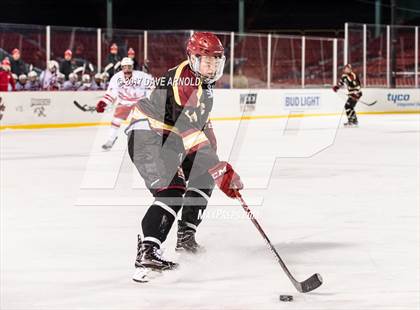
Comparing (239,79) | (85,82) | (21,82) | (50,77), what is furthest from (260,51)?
(21,82)

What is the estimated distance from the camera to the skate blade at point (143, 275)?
180 inches

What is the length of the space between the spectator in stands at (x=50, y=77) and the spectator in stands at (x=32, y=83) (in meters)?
0.12

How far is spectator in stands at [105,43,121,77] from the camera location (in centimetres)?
1858

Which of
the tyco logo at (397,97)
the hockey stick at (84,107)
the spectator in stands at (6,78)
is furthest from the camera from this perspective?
the tyco logo at (397,97)

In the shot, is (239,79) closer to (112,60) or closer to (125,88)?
(112,60)

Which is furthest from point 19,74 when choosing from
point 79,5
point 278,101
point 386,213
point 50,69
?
point 79,5

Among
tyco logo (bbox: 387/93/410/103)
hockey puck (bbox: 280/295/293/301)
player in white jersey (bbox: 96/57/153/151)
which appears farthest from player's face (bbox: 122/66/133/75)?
tyco logo (bbox: 387/93/410/103)

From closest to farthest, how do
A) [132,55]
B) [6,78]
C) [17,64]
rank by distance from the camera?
[6,78] < [17,64] < [132,55]

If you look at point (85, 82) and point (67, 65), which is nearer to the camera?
point (67, 65)

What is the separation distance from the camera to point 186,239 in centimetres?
532

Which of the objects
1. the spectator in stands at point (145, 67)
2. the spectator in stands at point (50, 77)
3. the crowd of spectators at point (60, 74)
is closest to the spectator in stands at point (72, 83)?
the crowd of spectators at point (60, 74)

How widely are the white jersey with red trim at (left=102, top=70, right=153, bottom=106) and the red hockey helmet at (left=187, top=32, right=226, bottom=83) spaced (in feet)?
23.1

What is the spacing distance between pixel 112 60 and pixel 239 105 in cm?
345

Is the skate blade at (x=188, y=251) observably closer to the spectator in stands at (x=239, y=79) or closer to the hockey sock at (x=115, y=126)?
the hockey sock at (x=115, y=126)
